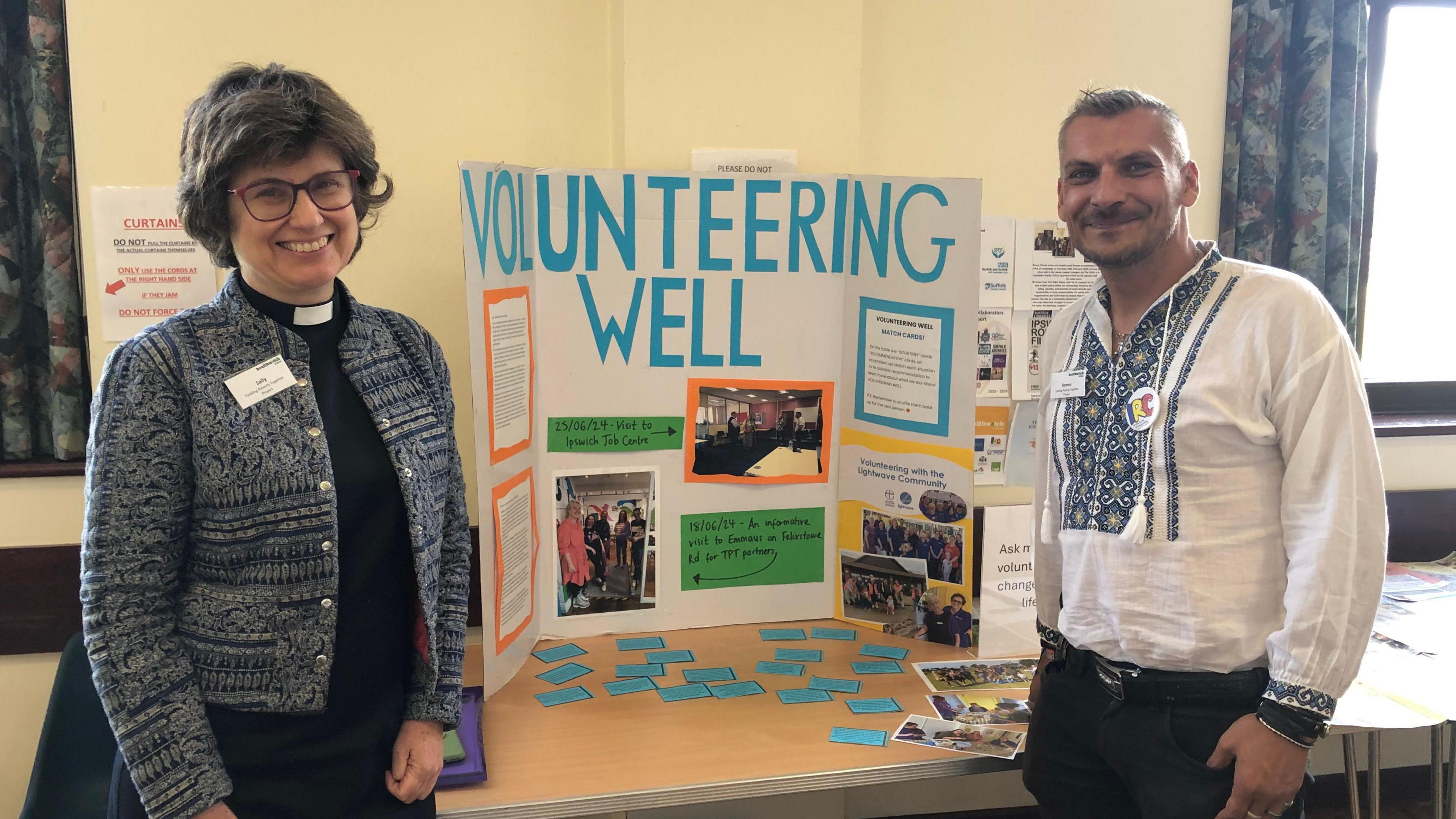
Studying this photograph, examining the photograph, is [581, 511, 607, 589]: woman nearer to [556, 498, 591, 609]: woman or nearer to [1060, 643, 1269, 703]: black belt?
[556, 498, 591, 609]: woman

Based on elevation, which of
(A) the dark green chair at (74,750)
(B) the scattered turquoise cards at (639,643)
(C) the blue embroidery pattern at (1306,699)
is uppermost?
(C) the blue embroidery pattern at (1306,699)

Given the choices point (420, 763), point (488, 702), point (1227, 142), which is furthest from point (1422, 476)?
point (420, 763)

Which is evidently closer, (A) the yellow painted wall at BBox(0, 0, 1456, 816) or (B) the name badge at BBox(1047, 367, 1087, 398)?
(B) the name badge at BBox(1047, 367, 1087, 398)

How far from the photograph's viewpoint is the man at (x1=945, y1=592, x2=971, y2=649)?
2.02m

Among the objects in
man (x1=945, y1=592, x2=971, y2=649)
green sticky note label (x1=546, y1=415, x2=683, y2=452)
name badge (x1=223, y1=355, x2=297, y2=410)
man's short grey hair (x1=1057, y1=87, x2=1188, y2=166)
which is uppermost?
man's short grey hair (x1=1057, y1=87, x2=1188, y2=166)

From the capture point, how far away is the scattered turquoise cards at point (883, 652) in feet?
6.41

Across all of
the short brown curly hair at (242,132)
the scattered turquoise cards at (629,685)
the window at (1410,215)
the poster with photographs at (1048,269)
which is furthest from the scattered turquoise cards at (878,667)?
the window at (1410,215)

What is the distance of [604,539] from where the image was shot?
1.99 m

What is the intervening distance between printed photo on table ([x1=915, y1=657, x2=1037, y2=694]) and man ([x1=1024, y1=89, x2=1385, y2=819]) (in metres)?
0.36

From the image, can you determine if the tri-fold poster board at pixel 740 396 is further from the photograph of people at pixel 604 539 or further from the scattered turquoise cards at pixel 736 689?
the scattered turquoise cards at pixel 736 689

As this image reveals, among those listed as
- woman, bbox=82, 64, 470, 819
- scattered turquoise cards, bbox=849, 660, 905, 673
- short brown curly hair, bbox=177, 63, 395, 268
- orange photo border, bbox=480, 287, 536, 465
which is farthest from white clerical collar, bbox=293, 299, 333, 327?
scattered turquoise cards, bbox=849, 660, 905, 673

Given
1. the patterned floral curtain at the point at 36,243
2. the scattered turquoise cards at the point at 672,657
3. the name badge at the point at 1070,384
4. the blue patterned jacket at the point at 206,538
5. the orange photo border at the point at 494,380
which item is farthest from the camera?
the scattered turquoise cards at the point at 672,657

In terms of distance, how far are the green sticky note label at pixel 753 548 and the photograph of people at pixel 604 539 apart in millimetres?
104

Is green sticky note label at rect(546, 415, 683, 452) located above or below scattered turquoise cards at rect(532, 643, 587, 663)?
above
